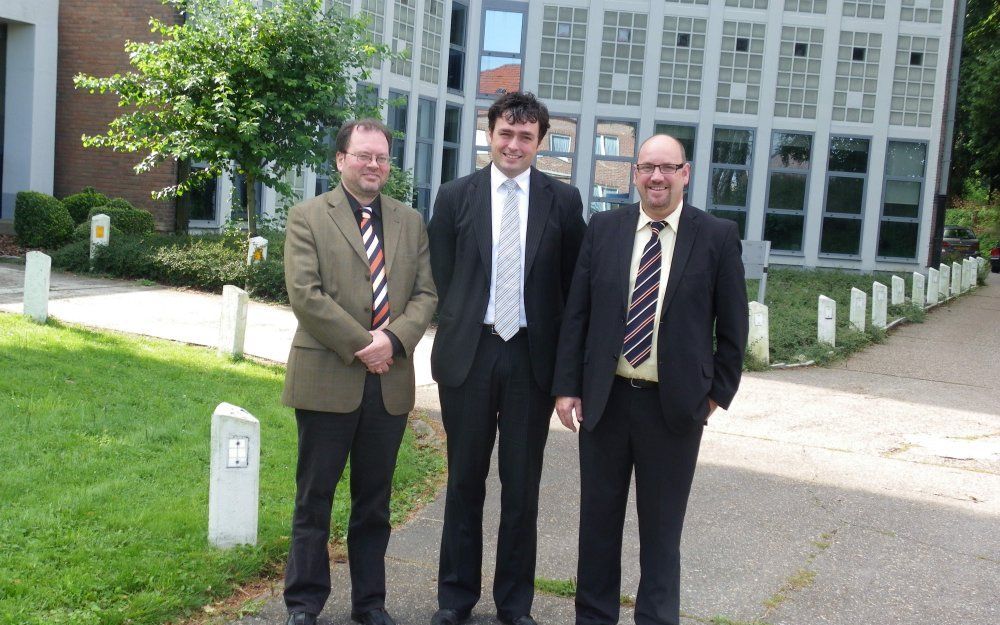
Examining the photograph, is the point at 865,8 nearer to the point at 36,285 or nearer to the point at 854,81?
the point at 854,81

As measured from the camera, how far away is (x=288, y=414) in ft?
26.3

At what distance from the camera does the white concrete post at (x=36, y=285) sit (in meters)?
10.3

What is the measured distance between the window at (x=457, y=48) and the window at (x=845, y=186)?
10.0 meters

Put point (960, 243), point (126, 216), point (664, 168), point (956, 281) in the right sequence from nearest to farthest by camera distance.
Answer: point (664, 168) < point (126, 216) < point (956, 281) < point (960, 243)

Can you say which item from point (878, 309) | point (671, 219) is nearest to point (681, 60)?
point (878, 309)

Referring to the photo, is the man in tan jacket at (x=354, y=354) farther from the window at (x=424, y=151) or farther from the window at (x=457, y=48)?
the window at (x=457, y=48)

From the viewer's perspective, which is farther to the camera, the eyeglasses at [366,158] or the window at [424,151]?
the window at [424,151]

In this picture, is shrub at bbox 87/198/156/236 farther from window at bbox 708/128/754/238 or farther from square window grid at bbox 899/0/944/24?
square window grid at bbox 899/0/944/24

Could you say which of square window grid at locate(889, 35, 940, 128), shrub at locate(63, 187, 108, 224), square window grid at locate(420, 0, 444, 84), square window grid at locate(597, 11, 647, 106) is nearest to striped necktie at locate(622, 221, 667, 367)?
shrub at locate(63, 187, 108, 224)

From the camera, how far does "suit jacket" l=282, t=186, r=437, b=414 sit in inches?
167

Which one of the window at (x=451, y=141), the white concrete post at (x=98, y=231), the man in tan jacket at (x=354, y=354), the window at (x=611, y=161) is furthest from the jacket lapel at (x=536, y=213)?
the window at (x=611, y=161)

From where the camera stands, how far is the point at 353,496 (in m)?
4.54

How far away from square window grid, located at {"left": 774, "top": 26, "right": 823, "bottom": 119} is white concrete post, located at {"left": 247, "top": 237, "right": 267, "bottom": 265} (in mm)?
16928

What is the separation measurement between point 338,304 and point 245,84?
1213cm
